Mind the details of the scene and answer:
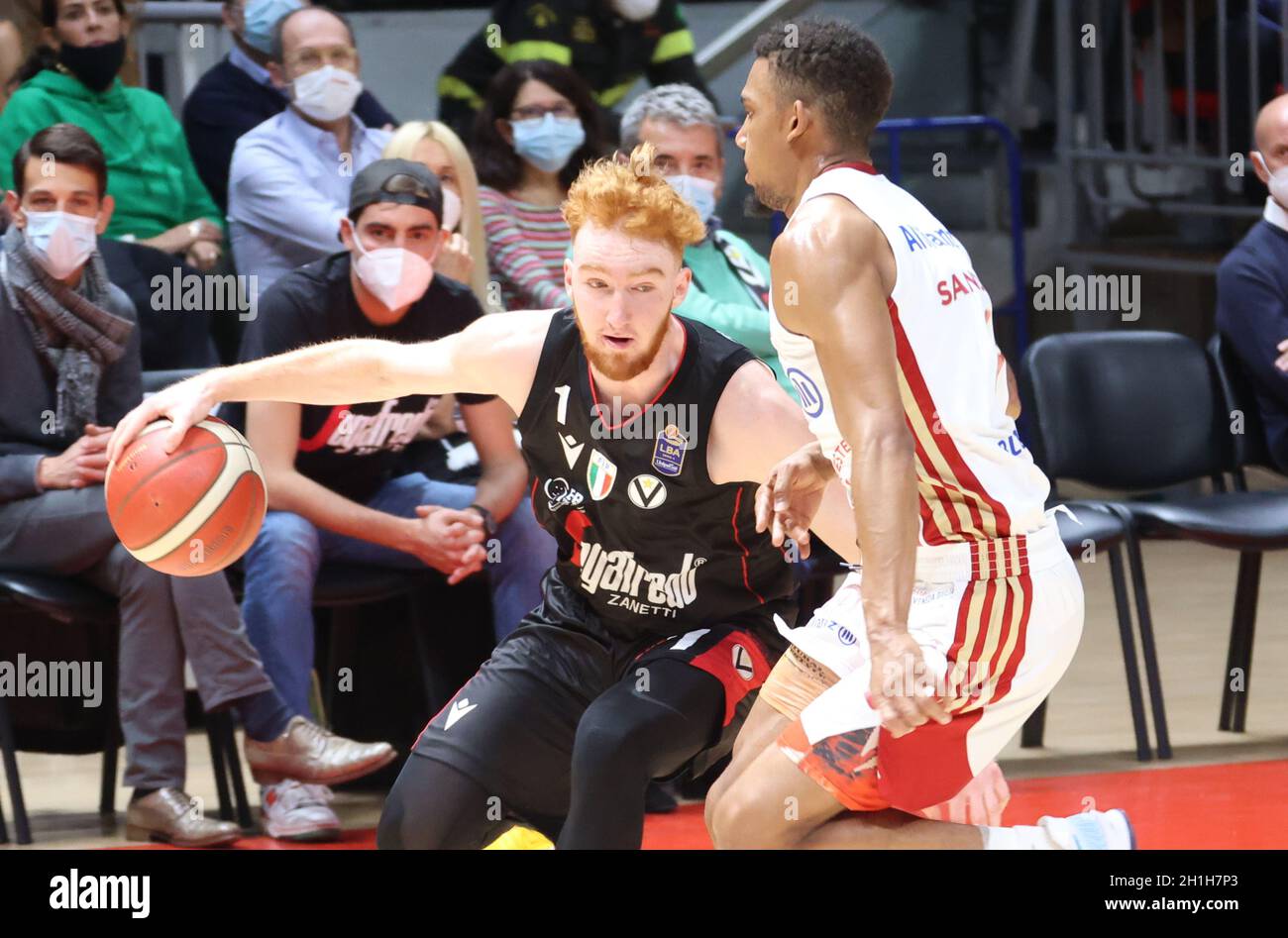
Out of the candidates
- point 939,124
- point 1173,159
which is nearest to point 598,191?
point 939,124

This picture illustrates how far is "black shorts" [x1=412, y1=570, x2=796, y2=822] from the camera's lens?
3.45 m

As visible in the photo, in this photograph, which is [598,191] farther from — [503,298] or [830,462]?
[503,298]

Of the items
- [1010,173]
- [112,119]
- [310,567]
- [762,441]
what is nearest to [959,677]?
[762,441]

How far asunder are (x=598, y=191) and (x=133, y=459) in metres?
1.02

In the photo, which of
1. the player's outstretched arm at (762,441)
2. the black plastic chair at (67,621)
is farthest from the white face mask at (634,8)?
the player's outstretched arm at (762,441)

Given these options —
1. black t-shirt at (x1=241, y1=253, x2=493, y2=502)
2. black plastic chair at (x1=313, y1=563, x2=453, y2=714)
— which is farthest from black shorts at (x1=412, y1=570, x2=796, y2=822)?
black t-shirt at (x1=241, y1=253, x2=493, y2=502)

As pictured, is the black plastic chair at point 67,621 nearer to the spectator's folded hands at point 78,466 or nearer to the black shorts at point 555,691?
the spectator's folded hands at point 78,466

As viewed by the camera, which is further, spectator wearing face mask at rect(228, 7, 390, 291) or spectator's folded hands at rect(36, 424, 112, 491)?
spectator wearing face mask at rect(228, 7, 390, 291)

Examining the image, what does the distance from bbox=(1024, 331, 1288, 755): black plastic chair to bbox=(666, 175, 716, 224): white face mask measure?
1.11 metres

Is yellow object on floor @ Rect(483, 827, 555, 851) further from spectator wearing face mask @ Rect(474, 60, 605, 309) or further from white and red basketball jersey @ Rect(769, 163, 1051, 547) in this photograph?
spectator wearing face mask @ Rect(474, 60, 605, 309)

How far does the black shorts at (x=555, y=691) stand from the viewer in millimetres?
3445

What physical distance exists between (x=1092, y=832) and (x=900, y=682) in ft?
2.14

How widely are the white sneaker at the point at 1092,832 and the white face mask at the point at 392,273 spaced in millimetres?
2445

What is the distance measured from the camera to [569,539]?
362 centimetres
